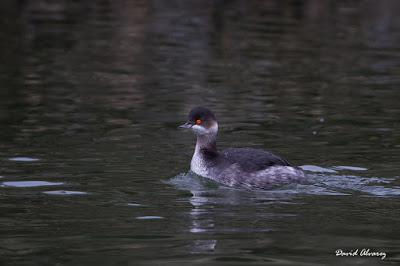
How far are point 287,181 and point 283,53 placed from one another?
12.9m

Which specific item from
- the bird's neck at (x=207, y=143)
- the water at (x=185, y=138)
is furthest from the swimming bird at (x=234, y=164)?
the water at (x=185, y=138)

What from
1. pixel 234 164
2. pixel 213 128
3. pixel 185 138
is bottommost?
pixel 185 138

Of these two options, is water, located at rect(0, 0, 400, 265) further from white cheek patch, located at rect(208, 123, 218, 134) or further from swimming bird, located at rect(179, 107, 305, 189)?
white cheek patch, located at rect(208, 123, 218, 134)

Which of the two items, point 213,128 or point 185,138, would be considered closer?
point 213,128

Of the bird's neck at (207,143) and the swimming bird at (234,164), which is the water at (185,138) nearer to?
the swimming bird at (234,164)

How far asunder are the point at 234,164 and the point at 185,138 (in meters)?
3.24

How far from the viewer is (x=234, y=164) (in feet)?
40.4

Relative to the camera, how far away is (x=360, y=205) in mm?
10883

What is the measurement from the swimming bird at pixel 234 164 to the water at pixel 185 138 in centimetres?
18

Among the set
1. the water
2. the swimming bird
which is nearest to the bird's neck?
the swimming bird

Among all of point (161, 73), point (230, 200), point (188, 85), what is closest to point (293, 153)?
point (230, 200)

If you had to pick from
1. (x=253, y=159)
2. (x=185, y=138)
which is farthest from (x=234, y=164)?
(x=185, y=138)

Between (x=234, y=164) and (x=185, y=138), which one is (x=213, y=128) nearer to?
(x=234, y=164)

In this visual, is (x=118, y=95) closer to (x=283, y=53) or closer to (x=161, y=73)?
(x=161, y=73)
